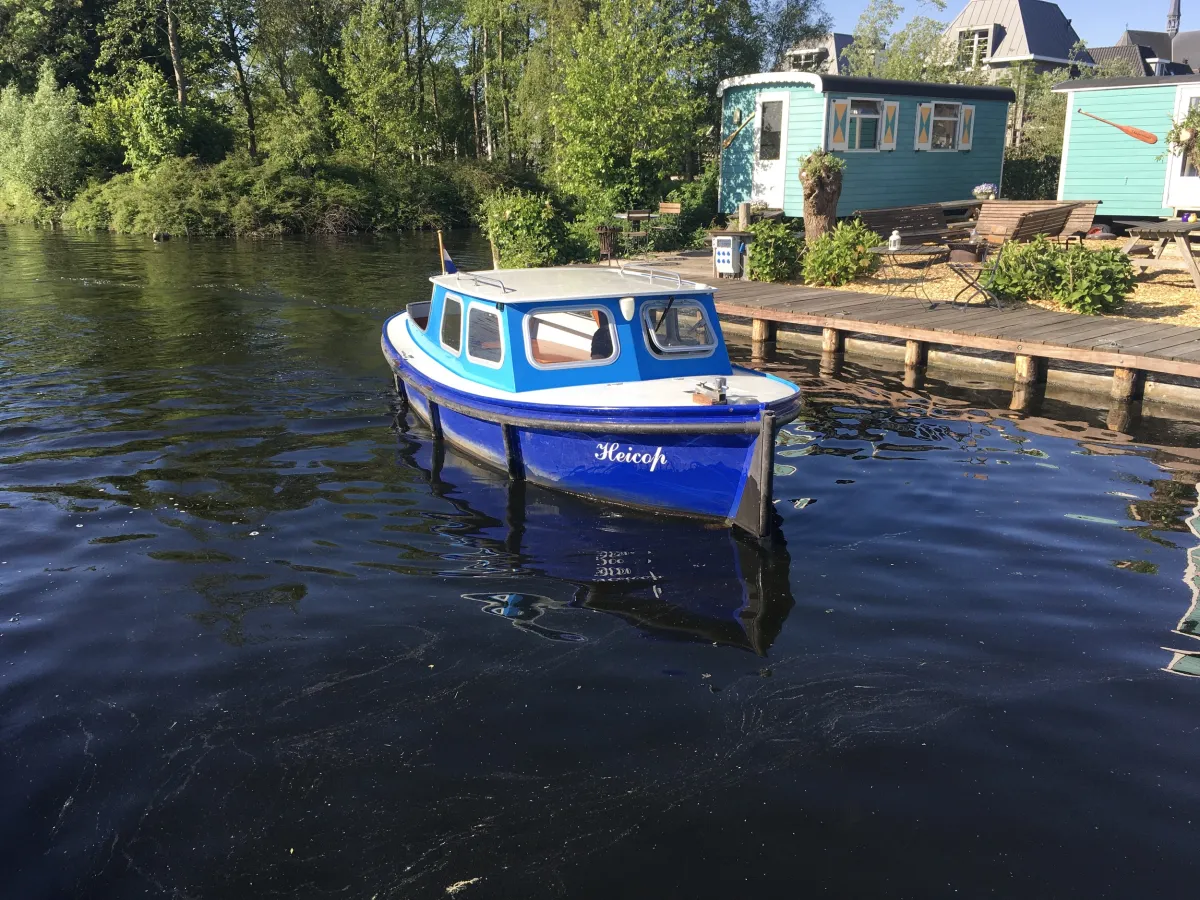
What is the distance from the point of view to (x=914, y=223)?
22328mm

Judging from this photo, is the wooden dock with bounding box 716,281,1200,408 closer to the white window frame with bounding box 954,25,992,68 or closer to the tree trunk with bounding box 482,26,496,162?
the tree trunk with bounding box 482,26,496,162

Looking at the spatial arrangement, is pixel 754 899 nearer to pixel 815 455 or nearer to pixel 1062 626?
pixel 1062 626

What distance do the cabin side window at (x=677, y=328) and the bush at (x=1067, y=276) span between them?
27.6 feet

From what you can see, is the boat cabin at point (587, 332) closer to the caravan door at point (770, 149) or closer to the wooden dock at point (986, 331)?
the wooden dock at point (986, 331)

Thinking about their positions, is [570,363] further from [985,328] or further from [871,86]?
[871,86]

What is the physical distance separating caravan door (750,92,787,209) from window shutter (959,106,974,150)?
626 cm

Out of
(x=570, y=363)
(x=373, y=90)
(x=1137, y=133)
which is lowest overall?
(x=570, y=363)

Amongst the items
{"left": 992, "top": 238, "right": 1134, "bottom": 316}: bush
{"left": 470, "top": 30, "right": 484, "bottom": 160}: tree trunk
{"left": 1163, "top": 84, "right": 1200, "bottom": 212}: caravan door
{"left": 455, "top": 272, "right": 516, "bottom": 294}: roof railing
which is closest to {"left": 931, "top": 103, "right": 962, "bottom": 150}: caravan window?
{"left": 1163, "top": 84, "right": 1200, "bottom": 212}: caravan door

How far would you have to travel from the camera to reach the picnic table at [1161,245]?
15.4 metres

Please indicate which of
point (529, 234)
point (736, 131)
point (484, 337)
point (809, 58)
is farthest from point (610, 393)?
point (809, 58)

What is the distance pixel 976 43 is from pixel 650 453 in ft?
175

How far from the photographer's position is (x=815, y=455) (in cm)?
1198

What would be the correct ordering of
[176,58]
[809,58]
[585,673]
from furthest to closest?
[809,58], [176,58], [585,673]

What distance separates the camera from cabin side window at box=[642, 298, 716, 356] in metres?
10.5
